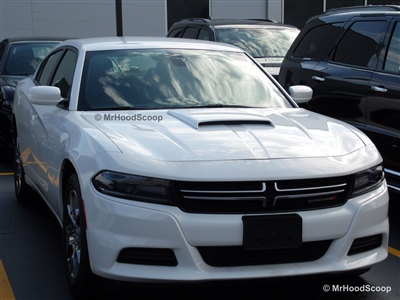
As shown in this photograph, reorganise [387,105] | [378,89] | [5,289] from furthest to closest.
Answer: [378,89], [387,105], [5,289]

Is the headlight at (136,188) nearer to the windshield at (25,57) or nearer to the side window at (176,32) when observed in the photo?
the windshield at (25,57)

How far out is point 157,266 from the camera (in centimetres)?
342

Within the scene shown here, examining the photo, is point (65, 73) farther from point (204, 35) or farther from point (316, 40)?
point (204, 35)

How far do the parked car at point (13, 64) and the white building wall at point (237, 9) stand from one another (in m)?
13.1

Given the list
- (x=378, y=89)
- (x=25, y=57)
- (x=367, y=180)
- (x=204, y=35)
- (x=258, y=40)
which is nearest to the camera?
(x=367, y=180)

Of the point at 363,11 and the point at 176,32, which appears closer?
the point at 363,11

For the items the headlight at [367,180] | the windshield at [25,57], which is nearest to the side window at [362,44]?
the headlight at [367,180]

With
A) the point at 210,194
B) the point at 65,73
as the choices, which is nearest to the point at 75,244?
the point at 210,194

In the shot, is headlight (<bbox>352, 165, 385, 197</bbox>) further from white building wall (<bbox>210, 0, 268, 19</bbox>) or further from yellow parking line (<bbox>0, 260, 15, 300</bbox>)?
white building wall (<bbox>210, 0, 268, 19</bbox>)

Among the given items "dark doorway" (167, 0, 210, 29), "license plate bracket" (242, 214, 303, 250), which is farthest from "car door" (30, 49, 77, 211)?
"dark doorway" (167, 0, 210, 29)

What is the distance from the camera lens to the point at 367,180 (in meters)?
3.83

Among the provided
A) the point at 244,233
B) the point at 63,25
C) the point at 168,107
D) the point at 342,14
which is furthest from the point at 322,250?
the point at 63,25

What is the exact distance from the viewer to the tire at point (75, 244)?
369cm

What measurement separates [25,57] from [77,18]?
11.9m
